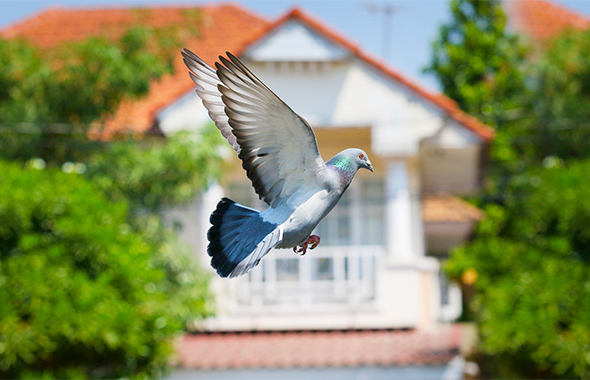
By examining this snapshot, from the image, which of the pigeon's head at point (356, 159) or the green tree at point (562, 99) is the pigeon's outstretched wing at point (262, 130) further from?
the green tree at point (562, 99)

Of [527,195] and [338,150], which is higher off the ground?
[338,150]

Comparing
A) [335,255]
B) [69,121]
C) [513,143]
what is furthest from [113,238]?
[513,143]

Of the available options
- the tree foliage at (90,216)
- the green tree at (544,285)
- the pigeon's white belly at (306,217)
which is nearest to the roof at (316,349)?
the green tree at (544,285)

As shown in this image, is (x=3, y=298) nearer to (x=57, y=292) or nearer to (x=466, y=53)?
(x=57, y=292)

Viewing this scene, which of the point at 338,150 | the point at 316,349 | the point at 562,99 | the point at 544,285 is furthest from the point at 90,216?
the point at 562,99

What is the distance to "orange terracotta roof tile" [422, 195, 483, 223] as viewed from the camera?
41.4 ft

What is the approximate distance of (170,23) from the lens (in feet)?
28.6

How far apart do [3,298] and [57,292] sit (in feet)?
→ 1.46

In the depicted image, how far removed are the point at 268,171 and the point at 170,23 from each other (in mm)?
7625

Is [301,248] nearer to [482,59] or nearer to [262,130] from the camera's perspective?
[262,130]

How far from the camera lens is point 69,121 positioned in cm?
814

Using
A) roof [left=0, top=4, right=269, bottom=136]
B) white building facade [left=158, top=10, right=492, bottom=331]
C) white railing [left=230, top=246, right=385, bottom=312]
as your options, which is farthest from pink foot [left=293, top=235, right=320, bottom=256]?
roof [left=0, top=4, right=269, bottom=136]

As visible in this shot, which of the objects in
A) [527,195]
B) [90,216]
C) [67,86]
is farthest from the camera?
[527,195]

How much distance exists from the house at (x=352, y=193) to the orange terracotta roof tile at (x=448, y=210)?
6.64ft
